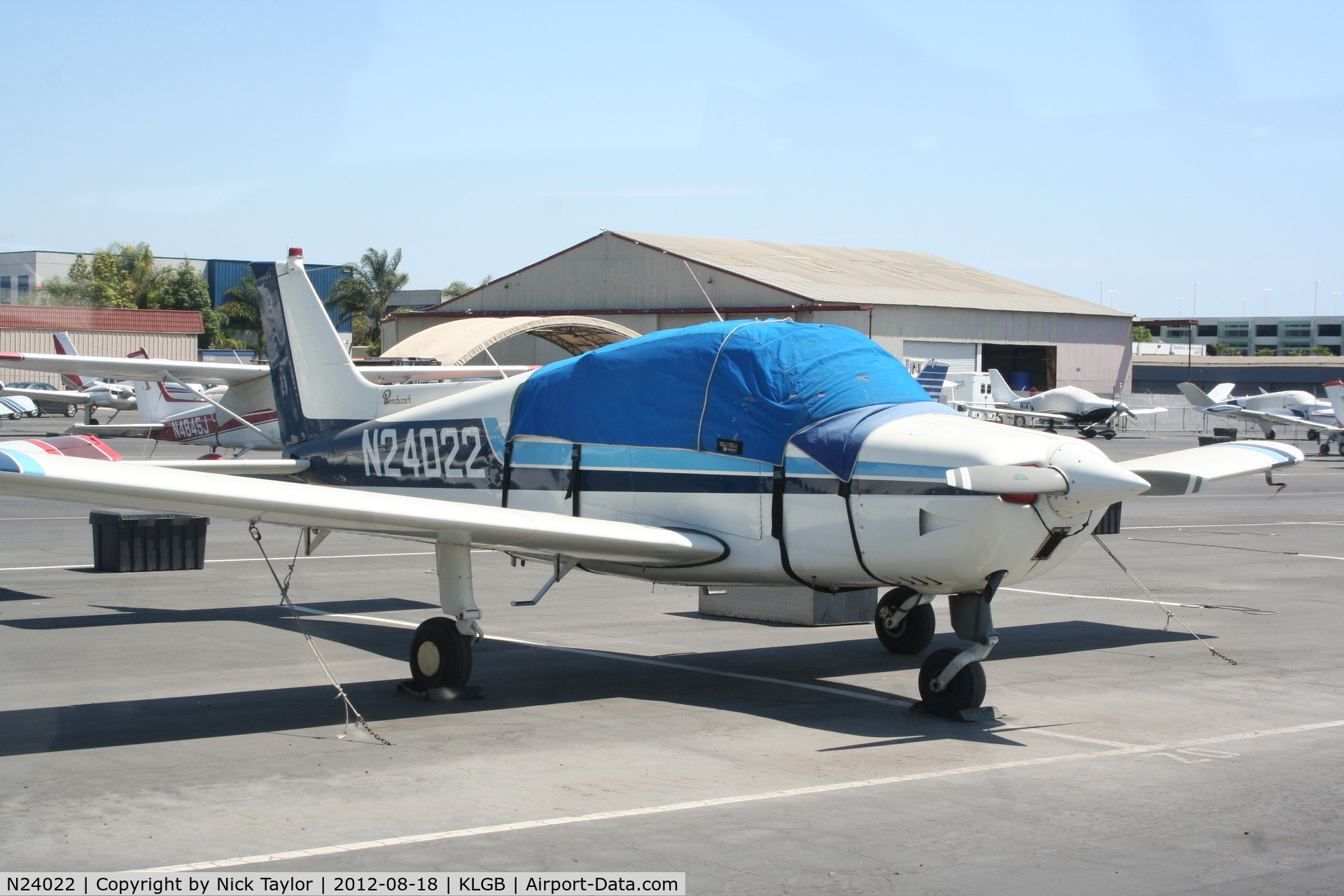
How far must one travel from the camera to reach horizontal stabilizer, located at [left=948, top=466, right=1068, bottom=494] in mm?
7688

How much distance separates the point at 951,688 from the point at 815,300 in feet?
171

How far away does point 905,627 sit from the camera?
36.2 feet

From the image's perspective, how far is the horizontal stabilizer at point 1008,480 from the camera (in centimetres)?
769

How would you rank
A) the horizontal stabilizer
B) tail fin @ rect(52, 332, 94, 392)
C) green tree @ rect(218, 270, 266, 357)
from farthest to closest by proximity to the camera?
green tree @ rect(218, 270, 266, 357)
tail fin @ rect(52, 332, 94, 392)
the horizontal stabilizer

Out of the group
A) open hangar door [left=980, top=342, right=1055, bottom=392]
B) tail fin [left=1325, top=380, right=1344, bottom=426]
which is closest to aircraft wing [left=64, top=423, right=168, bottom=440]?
tail fin [left=1325, top=380, right=1344, bottom=426]

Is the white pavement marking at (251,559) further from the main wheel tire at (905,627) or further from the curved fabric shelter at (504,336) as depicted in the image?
the curved fabric shelter at (504,336)

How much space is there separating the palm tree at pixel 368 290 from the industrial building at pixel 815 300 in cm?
2496

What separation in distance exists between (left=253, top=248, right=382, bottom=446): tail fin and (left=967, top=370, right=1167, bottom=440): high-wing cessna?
1920 inches

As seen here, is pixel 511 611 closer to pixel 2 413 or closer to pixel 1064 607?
pixel 1064 607

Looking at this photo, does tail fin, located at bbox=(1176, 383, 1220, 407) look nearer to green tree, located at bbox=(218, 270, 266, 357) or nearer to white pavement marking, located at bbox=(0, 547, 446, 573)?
white pavement marking, located at bbox=(0, 547, 446, 573)

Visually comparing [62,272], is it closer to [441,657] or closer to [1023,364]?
[1023,364]

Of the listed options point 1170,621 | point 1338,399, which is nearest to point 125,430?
point 1170,621

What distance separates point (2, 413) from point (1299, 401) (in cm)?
6238

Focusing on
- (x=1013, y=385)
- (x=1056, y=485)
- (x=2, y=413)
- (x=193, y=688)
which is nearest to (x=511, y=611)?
(x=193, y=688)
